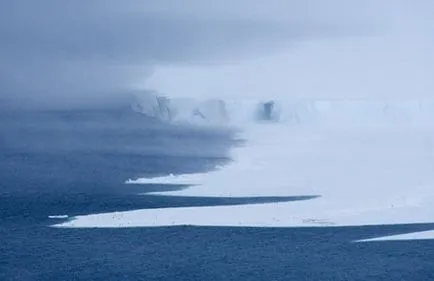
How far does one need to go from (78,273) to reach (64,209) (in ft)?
33.6

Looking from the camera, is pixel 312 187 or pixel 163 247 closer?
pixel 163 247

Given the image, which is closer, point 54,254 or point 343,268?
point 343,268

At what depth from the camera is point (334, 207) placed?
28578 mm

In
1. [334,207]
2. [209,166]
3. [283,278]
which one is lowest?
[283,278]

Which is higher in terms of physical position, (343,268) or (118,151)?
(118,151)

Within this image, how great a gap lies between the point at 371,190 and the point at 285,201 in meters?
5.91

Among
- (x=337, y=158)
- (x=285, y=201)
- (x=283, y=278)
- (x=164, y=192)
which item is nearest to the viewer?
(x=283, y=278)

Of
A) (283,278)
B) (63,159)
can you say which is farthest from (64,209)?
(63,159)

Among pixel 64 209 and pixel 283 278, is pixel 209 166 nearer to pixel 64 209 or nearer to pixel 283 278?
pixel 64 209

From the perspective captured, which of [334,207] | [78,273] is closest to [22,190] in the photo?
[334,207]

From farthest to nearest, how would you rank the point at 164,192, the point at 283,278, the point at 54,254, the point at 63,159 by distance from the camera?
the point at 63,159
the point at 164,192
the point at 54,254
the point at 283,278

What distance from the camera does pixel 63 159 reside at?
50344 millimetres

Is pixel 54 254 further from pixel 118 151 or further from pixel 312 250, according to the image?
pixel 118 151

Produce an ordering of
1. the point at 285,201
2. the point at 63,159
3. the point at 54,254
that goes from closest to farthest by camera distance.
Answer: the point at 54,254 → the point at 285,201 → the point at 63,159
